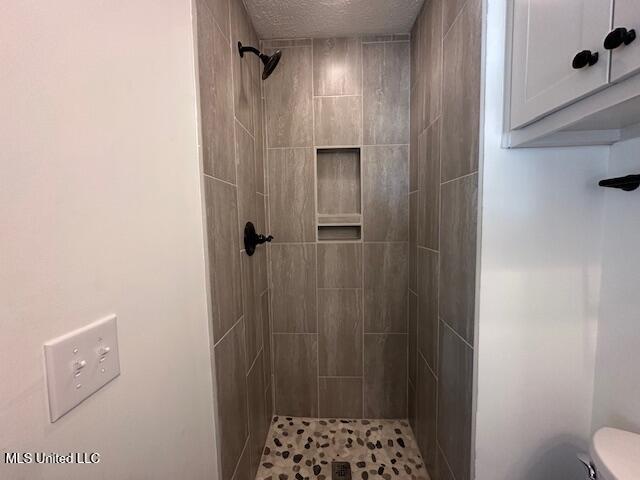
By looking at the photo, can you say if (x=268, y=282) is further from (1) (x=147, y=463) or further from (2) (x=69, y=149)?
(2) (x=69, y=149)

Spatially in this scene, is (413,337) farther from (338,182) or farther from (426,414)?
(338,182)

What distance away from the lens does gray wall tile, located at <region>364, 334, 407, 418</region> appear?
1.77 metres

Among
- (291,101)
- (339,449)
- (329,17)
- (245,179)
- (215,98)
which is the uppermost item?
Result: (329,17)

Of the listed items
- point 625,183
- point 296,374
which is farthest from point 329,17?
point 296,374

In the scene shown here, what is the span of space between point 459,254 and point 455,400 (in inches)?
22.4

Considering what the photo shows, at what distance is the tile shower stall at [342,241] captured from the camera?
1.12 meters

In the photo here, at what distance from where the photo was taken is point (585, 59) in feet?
1.75

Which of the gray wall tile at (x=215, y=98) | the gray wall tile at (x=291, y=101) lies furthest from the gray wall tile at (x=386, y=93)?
the gray wall tile at (x=215, y=98)

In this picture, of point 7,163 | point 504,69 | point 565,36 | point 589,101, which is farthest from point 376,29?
point 7,163

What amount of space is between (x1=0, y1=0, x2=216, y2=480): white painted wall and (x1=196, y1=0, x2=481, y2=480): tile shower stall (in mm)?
290

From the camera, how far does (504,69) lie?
829 mm

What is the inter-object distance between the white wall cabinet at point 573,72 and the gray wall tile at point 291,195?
111 centimetres

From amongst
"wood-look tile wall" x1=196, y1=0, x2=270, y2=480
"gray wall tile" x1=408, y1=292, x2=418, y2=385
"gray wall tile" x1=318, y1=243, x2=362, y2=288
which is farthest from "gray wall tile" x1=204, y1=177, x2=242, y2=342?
"gray wall tile" x1=408, y1=292, x2=418, y2=385

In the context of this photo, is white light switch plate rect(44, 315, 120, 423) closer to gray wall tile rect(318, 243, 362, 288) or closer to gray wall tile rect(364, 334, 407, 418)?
gray wall tile rect(318, 243, 362, 288)
